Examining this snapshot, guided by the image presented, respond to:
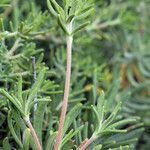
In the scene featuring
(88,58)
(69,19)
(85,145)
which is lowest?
(85,145)

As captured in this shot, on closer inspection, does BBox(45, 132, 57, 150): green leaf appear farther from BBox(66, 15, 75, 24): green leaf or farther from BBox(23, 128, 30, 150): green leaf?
BBox(66, 15, 75, 24): green leaf

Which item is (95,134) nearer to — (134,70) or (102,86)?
(102,86)

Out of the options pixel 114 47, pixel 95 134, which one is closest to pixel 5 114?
pixel 95 134

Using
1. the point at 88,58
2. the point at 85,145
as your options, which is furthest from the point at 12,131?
the point at 88,58

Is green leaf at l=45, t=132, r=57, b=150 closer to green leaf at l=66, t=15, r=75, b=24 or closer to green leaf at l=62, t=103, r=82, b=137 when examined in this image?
green leaf at l=62, t=103, r=82, b=137

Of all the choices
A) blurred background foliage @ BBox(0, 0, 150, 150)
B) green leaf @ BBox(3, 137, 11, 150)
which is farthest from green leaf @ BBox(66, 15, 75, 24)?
green leaf @ BBox(3, 137, 11, 150)

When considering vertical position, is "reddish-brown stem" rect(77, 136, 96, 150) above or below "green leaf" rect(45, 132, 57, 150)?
below

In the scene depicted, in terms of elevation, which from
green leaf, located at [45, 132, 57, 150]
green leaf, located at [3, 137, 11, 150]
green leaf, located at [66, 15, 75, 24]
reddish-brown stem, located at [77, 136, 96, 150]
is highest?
green leaf, located at [66, 15, 75, 24]

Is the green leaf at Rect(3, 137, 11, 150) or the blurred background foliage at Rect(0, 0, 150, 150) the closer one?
the green leaf at Rect(3, 137, 11, 150)

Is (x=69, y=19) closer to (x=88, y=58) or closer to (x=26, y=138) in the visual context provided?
(x=26, y=138)
